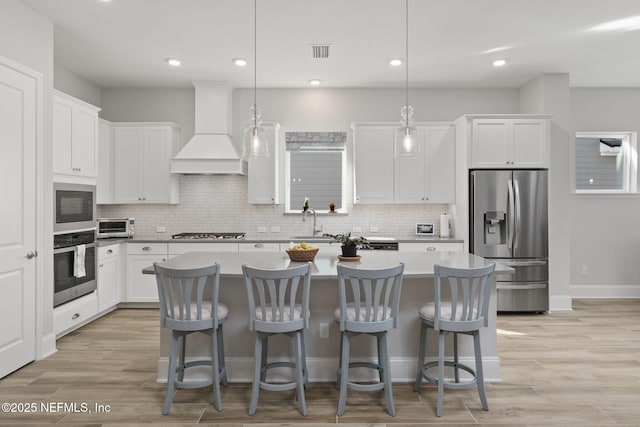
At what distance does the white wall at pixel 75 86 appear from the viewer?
17.4ft

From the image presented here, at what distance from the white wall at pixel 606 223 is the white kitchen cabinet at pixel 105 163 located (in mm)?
6507


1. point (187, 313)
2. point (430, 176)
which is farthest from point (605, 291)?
point (187, 313)

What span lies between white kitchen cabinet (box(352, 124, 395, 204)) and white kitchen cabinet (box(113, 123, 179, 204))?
254 cm

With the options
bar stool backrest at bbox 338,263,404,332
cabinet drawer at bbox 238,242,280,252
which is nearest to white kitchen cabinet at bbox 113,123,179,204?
cabinet drawer at bbox 238,242,280,252

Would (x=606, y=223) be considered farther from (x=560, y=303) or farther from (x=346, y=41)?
(x=346, y=41)

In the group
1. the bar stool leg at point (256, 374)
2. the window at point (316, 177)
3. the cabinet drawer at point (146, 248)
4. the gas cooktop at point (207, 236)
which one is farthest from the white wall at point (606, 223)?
the cabinet drawer at point (146, 248)

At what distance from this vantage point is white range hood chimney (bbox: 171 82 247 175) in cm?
577

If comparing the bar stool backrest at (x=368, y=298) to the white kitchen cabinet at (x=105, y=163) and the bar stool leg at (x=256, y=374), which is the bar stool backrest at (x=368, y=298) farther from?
the white kitchen cabinet at (x=105, y=163)

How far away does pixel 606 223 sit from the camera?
6.34 m

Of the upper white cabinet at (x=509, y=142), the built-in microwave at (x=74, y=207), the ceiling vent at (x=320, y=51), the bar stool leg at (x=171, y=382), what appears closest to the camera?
the bar stool leg at (x=171, y=382)

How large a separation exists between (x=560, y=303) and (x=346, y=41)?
4254 mm

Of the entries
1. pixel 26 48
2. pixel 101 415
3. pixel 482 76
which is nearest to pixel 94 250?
pixel 26 48

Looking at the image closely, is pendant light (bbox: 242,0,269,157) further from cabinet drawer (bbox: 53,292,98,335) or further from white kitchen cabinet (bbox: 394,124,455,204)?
white kitchen cabinet (bbox: 394,124,455,204)

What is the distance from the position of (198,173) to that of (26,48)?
2485 mm
